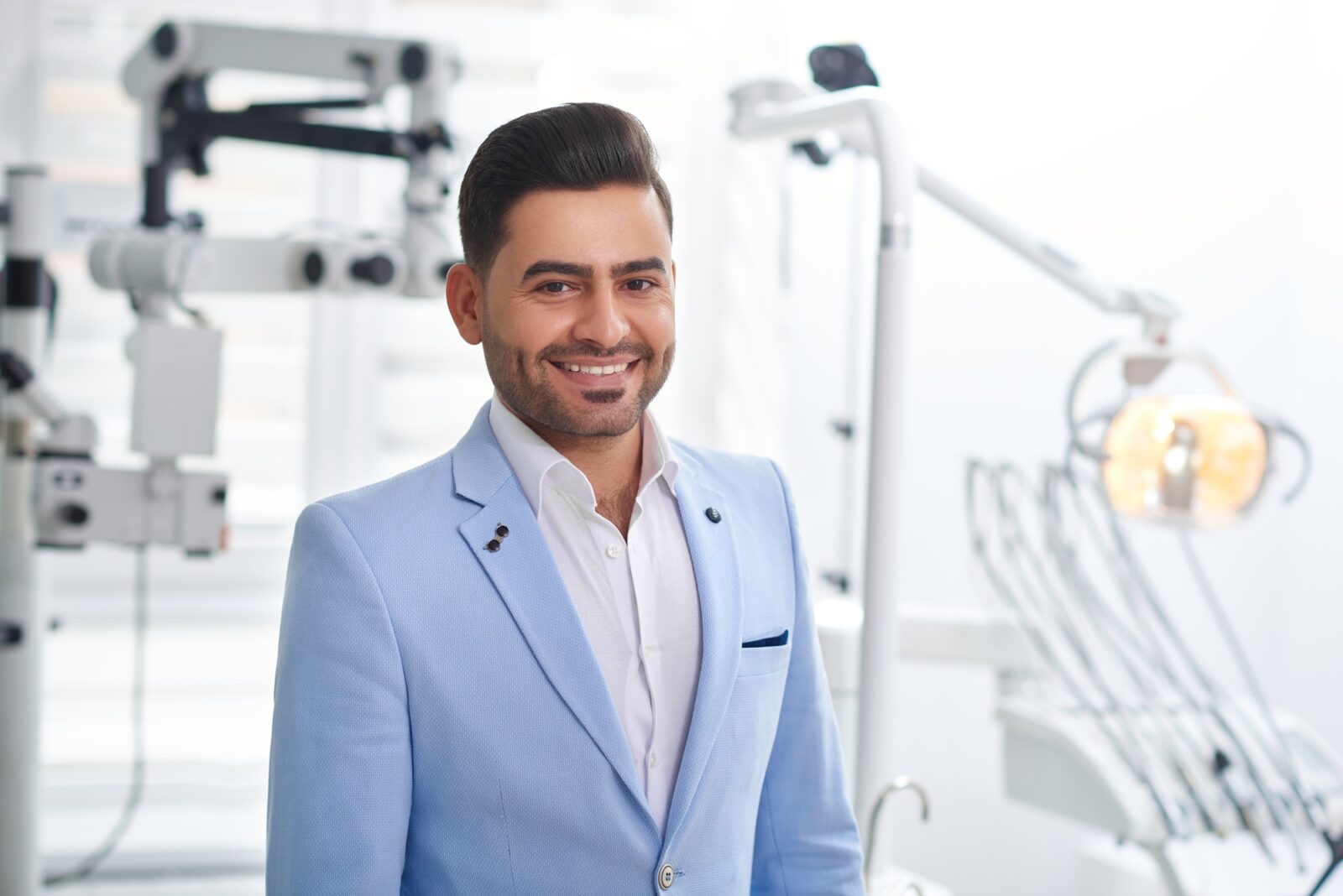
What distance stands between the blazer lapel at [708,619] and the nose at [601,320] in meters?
0.18

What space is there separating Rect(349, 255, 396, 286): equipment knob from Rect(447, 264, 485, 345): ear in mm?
1109

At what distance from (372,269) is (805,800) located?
132cm

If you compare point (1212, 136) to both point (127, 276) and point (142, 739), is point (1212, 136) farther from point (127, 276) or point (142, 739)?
point (142, 739)

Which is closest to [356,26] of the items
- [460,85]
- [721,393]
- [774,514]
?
[460,85]

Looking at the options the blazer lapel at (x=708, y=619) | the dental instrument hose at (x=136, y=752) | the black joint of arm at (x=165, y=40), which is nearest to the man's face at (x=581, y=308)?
the blazer lapel at (x=708, y=619)

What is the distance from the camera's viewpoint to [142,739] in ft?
11.1

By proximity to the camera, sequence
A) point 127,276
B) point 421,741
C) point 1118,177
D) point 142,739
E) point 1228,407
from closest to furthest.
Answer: point 421,741
point 1228,407
point 127,276
point 1118,177
point 142,739

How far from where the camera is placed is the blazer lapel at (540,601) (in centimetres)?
97

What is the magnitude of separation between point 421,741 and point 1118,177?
2.64 metres

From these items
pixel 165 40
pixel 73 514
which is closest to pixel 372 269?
pixel 165 40

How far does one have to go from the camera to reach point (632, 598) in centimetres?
105

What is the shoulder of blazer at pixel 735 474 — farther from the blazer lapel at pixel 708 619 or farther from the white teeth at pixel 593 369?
the white teeth at pixel 593 369

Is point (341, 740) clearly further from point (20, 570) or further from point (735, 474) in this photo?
point (20, 570)

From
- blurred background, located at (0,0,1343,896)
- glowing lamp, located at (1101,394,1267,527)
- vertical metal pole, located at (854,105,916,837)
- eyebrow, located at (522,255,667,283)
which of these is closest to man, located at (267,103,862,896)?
eyebrow, located at (522,255,667,283)
